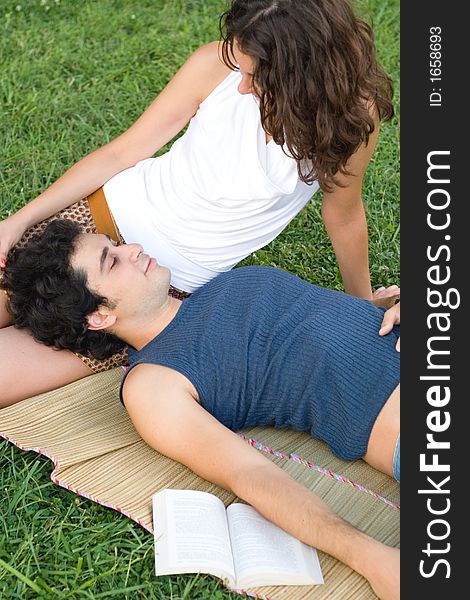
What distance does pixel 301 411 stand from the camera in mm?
3152

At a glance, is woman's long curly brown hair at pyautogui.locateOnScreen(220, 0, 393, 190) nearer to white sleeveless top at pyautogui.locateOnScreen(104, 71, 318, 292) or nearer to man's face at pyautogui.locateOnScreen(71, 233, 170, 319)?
white sleeveless top at pyautogui.locateOnScreen(104, 71, 318, 292)

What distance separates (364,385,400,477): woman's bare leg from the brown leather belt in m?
1.27

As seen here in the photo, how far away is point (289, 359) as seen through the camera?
10.2 feet

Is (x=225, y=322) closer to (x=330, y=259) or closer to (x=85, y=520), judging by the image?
(x=85, y=520)

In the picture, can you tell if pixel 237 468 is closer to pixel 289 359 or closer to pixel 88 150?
pixel 289 359

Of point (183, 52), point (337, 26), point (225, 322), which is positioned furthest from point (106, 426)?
point (183, 52)

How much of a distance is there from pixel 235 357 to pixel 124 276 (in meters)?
0.51

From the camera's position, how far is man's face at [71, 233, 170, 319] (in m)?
3.31

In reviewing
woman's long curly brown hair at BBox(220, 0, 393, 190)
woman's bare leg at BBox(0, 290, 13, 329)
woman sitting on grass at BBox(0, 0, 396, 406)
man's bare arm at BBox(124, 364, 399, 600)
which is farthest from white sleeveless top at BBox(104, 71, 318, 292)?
man's bare arm at BBox(124, 364, 399, 600)

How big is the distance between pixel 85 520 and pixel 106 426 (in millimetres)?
445

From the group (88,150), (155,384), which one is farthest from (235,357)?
(88,150)

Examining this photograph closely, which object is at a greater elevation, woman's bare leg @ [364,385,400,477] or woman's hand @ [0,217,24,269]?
woman's hand @ [0,217,24,269]

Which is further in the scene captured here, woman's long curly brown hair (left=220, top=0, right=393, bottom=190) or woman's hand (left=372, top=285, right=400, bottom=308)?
woman's hand (left=372, top=285, right=400, bottom=308)

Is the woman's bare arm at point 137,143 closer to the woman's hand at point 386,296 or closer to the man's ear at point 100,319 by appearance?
the man's ear at point 100,319
